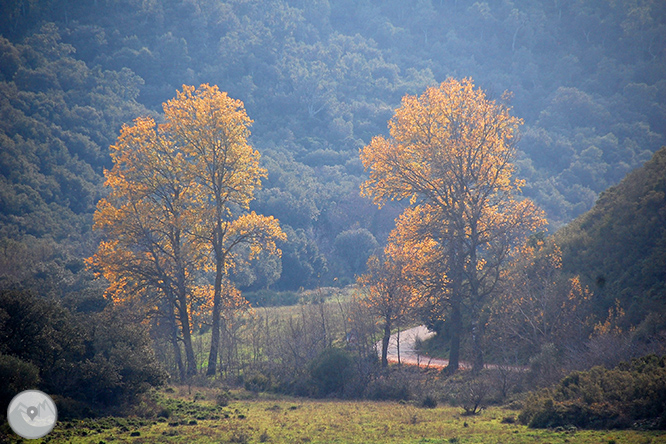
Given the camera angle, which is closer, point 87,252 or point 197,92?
point 197,92

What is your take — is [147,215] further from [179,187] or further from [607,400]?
[607,400]

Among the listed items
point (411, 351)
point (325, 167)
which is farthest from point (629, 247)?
point (325, 167)

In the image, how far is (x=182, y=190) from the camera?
20766 mm

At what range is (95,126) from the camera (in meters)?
69.6

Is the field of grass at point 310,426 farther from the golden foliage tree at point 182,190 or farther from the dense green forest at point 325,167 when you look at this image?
the golden foliage tree at point 182,190

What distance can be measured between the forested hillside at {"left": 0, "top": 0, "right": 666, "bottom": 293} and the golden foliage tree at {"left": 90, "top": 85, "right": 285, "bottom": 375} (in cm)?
1455

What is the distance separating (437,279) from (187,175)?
1065 cm

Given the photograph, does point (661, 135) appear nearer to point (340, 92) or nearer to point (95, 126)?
point (340, 92)

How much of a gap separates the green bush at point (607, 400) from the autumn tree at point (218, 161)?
11.5 metres

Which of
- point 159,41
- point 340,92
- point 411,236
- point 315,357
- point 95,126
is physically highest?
point 159,41

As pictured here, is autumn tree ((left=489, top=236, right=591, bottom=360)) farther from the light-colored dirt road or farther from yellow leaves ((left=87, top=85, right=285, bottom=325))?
yellow leaves ((left=87, top=85, right=285, bottom=325))

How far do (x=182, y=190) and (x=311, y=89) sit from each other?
86.7 m

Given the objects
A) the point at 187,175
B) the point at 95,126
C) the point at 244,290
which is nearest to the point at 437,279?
the point at 187,175

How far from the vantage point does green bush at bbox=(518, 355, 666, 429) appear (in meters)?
10.1
